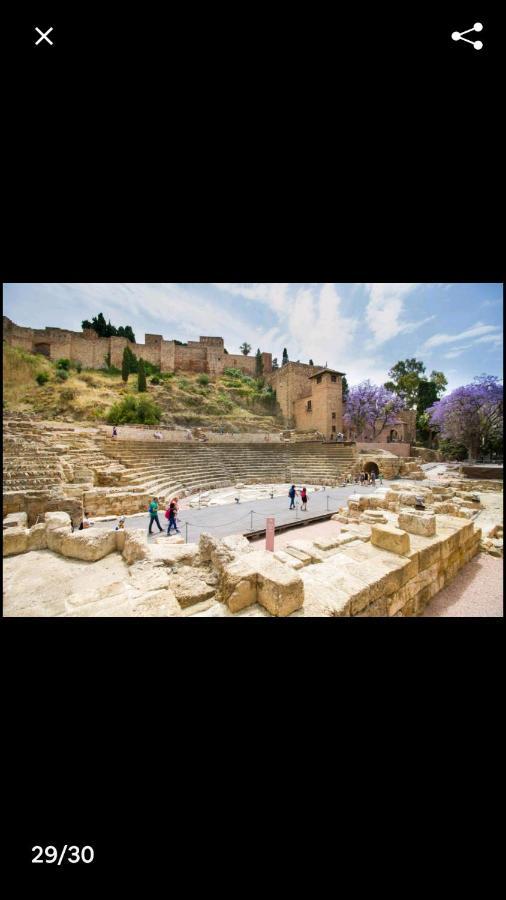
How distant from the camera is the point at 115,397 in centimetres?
2591

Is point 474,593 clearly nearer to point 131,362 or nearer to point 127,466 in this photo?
point 127,466

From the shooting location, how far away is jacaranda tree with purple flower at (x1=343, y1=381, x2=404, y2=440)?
26797 millimetres

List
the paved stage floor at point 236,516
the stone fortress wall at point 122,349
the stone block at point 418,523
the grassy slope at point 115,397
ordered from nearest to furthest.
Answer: the stone block at point 418,523, the paved stage floor at point 236,516, the grassy slope at point 115,397, the stone fortress wall at point 122,349

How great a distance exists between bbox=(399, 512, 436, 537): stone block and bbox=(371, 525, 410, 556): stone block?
0.73 meters

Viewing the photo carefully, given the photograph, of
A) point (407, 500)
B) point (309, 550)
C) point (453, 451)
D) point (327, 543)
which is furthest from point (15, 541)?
point (453, 451)

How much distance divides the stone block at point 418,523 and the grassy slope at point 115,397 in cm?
2284

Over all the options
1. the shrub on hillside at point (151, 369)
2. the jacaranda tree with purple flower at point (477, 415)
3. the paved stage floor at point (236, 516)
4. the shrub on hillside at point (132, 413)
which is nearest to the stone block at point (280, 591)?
the paved stage floor at point (236, 516)

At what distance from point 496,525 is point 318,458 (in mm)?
12153

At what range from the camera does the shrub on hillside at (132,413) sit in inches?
792

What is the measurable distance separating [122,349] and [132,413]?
16702mm

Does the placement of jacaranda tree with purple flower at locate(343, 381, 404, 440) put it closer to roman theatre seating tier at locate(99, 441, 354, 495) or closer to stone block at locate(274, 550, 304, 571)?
roman theatre seating tier at locate(99, 441, 354, 495)

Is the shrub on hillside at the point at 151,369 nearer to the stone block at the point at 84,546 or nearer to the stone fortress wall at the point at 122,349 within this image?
the stone fortress wall at the point at 122,349
